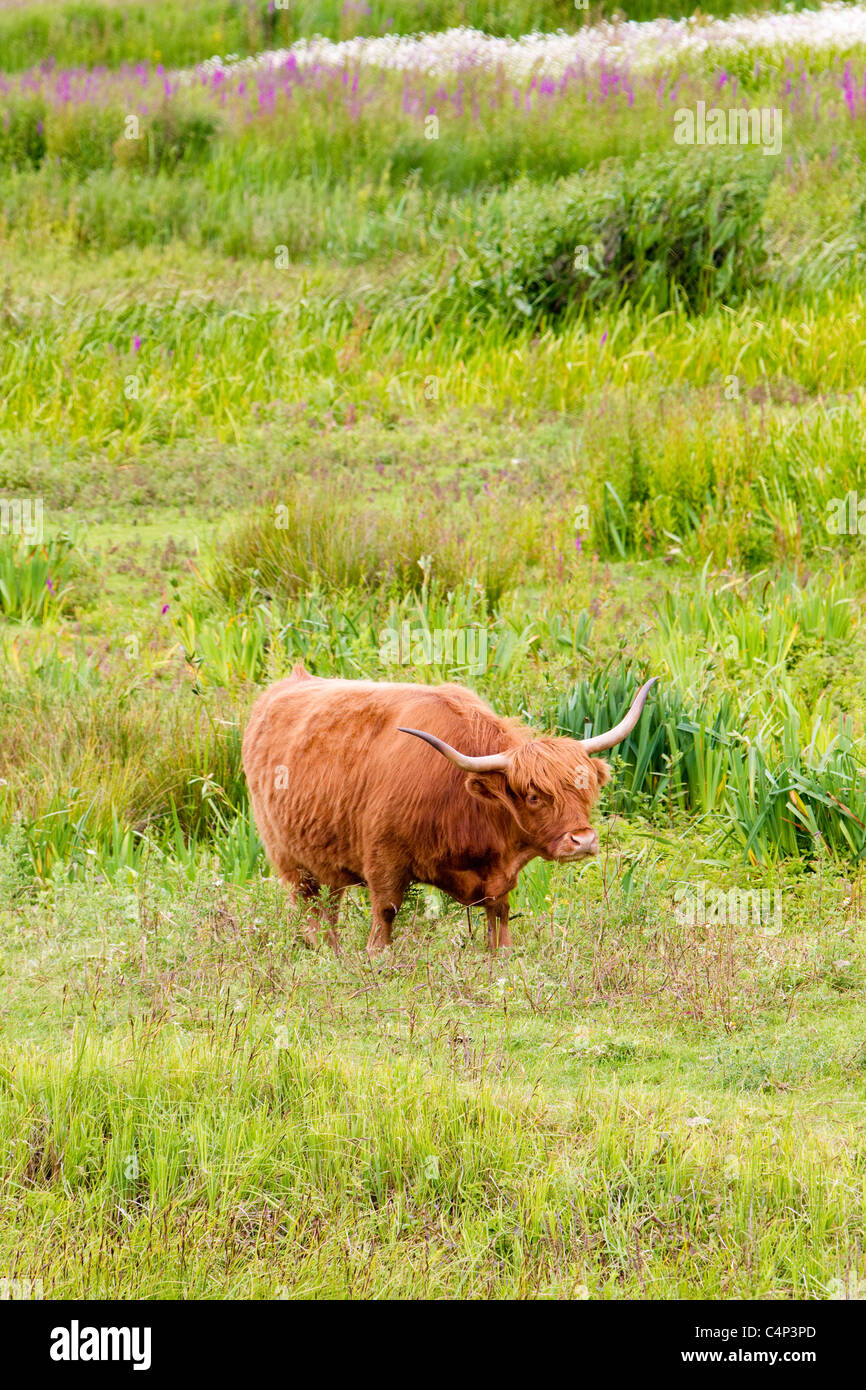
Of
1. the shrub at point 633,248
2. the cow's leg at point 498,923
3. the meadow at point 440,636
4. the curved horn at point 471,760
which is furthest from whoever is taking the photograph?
the shrub at point 633,248

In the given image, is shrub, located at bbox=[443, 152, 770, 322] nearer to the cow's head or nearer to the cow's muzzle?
the cow's head

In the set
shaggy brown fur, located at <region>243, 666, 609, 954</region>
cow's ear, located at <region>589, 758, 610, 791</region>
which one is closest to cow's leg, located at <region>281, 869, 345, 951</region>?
shaggy brown fur, located at <region>243, 666, 609, 954</region>

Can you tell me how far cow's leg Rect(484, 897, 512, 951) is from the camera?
5.28 metres

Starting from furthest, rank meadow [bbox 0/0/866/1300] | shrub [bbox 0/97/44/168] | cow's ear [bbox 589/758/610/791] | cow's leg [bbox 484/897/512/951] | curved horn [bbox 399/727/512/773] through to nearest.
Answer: shrub [bbox 0/97/44/168]
cow's leg [bbox 484/897/512/951]
cow's ear [bbox 589/758/610/791]
curved horn [bbox 399/727/512/773]
meadow [bbox 0/0/866/1300]

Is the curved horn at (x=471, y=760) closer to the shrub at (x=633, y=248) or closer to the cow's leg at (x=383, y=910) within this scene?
the cow's leg at (x=383, y=910)

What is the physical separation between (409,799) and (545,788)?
521 mm

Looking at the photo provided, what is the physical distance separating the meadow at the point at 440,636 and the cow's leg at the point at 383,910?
0.09 metres

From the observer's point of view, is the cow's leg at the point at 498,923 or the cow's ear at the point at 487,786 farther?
the cow's leg at the point at 498,923

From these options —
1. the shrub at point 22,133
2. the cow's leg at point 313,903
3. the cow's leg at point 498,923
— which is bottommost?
the cow's leg at point 313,903

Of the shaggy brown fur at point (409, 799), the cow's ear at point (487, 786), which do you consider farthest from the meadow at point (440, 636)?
the cow's ear at point (487, 786)

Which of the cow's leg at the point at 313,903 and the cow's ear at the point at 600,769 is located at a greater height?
the cow's ear at the point at 600,769

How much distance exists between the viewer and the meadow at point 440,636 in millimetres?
3994

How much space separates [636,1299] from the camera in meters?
3.59

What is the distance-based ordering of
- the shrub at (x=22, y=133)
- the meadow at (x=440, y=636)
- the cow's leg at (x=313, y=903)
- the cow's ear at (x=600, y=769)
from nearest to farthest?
1. the meadow at (x=440, y=636)
2. the cow's ear at (x=600, y=769)
3. the cow's leg at (x=313, y=903)
4. the shrub at (x=22, y=133)
